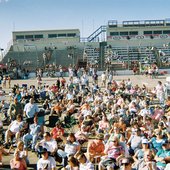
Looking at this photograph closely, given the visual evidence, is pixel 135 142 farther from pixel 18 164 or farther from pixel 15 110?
pixel 15 110

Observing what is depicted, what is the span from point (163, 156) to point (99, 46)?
4349cm

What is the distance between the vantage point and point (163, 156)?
32.7 ft

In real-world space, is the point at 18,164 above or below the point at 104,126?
below

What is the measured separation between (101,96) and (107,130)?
698cm

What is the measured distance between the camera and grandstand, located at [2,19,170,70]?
161 ft

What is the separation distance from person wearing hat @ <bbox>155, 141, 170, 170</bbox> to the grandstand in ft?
111

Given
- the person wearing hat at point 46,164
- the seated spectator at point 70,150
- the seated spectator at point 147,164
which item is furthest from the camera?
the seated spectator at point 70,150

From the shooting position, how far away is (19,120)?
13.3 meters

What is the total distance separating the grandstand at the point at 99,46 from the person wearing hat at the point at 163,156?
33695 millimetres

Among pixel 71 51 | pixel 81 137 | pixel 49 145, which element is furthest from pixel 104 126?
pixel 71 51

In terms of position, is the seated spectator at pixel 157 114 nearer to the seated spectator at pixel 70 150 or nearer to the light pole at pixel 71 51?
the seated spectator at pixel 70 150

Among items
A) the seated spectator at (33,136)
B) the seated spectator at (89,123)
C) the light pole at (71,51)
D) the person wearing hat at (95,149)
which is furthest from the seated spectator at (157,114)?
the light pole at (71,51)

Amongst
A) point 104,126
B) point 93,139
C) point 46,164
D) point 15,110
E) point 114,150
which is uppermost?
point 15,110

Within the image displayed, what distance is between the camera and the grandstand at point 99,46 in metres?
49.0
